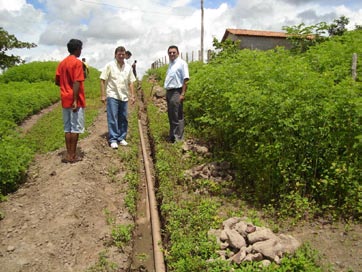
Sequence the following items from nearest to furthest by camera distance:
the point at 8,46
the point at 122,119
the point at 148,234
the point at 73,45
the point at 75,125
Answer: the point at 148,234 < the point at 73,45 < the point at 75,125 < the point at 122,119 < the point at 8,46

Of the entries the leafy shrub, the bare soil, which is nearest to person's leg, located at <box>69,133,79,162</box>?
the bare soil

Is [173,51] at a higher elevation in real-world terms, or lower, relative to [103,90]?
higher

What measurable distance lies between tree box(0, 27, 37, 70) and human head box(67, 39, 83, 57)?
24.7 metres

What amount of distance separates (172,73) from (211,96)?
1.05 m

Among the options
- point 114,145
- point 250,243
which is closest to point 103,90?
point 114,145

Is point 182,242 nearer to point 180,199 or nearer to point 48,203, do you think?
point 180,199

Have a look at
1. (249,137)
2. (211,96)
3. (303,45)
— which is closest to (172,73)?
(211,96)

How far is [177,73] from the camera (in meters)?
7.86

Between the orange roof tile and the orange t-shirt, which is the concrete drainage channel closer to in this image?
the orange t-shirt

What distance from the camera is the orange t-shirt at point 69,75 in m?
6.37

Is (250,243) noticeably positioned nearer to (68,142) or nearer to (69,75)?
(68,142)

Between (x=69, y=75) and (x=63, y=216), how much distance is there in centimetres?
254

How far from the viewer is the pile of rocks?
12.7 ft

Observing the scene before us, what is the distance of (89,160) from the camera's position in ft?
24.0
